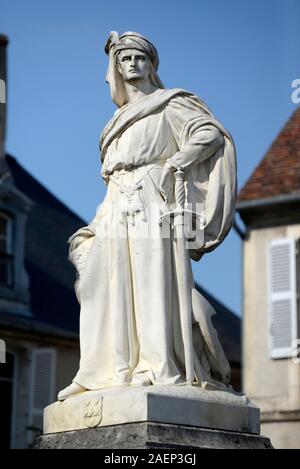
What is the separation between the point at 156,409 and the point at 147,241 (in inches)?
47.0

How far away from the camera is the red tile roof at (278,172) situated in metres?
24.4

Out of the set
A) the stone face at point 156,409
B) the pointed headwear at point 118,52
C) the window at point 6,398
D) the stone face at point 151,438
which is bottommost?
the stone face at point 151,438

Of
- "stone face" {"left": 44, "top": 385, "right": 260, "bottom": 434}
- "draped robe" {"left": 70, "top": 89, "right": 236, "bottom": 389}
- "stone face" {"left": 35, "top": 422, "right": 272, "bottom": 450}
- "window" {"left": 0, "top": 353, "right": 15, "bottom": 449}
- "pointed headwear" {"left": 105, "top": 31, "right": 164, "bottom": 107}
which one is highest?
"window" {"left": 0, "top": 353, "right": 15, "bottom": 449}

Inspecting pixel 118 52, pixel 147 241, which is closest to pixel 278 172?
pixel 118 52

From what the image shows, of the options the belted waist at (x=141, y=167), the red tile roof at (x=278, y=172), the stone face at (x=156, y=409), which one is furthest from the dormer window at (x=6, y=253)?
the stone face at (x=156, y=409)

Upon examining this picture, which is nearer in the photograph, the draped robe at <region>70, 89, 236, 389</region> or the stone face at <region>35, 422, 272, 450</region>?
the stone face at <region>35, 422, 272, 450</region>

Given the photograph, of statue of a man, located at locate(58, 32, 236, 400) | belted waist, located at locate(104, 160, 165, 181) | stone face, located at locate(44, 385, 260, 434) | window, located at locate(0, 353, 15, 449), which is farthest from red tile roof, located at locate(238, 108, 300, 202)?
stone face, located at locate(44, 385, 260, 434)

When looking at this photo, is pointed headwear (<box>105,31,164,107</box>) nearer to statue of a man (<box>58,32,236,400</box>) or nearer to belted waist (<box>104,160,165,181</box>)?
statue of a man (<box>58,32,236,400</box>)

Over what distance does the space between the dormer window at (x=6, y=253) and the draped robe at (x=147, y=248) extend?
60.4ft

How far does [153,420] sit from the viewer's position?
8516 mm

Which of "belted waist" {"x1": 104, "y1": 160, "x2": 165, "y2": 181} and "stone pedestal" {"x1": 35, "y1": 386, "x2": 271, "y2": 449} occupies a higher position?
"belted waist" {"x1": 104, "y1": 160, "x2": 165, "y2": 181}

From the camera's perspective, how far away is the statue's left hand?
30.6 ft

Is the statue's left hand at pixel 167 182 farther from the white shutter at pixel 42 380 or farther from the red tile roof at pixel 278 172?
the white shutter at pixel 42 380

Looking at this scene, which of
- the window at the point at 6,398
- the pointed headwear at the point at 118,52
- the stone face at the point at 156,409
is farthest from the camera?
the window at the point at 6,398
